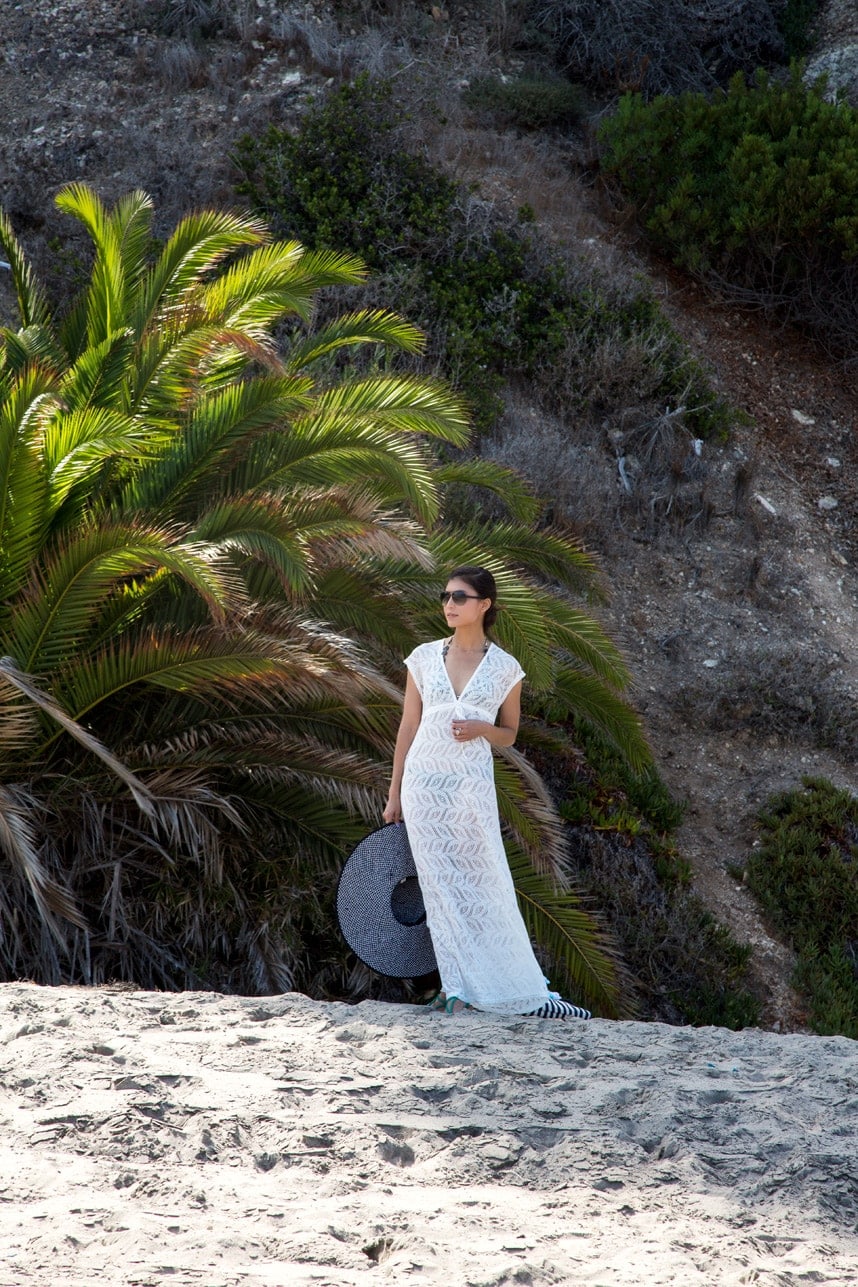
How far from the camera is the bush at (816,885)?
805cm

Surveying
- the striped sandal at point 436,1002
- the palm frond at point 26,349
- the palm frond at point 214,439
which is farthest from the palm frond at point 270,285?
the striped sandal at point 436,1002

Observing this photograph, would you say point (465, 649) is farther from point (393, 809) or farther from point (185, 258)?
point (185, 258)

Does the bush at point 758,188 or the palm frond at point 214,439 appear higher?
the bush at point 758,188

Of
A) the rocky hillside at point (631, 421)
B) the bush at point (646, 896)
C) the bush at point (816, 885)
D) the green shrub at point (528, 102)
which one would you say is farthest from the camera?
the green shrub at point (528, 102)

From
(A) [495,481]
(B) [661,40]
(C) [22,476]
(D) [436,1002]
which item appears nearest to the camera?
(D) [436,1002]

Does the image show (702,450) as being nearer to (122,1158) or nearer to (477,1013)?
(477,1013)

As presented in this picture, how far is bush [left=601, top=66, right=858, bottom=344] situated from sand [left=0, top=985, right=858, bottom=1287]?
10857 mm

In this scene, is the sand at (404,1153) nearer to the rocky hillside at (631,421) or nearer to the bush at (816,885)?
the bush at (816,885)

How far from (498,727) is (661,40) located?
44.9 feet

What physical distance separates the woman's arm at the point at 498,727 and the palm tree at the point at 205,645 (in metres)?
0.90

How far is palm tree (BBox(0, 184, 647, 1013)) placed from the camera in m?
5.55

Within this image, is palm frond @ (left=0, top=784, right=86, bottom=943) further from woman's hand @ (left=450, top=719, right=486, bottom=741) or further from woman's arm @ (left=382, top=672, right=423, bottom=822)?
woman's hand @ (left=450, top=719, right=486, bottom=741)

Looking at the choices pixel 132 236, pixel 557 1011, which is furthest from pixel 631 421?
pixel 557 1011

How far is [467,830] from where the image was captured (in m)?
4.82
